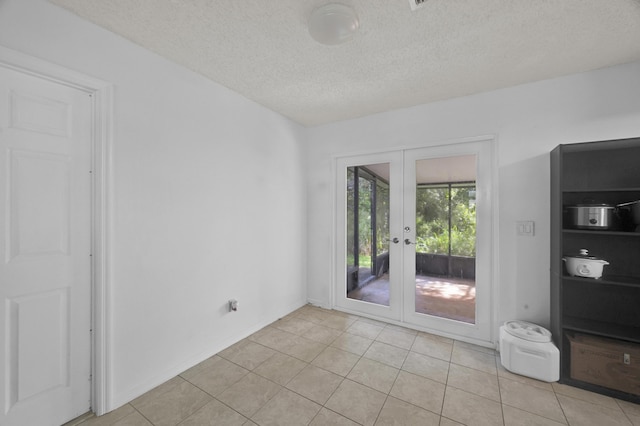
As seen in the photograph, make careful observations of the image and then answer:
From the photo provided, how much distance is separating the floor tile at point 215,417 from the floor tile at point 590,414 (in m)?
2.13

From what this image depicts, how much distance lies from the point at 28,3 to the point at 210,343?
263 cm

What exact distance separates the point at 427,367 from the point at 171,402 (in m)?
2.01

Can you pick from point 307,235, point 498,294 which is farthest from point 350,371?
point 307,235

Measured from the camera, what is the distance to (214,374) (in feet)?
7.02

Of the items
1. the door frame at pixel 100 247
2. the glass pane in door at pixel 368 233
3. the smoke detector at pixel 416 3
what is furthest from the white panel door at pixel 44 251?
the glass pane in door at pixel 368 233

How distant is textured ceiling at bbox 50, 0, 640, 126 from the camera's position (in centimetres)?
154

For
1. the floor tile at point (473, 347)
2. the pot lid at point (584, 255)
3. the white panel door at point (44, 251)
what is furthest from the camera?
the floor tile at point (473, 347)

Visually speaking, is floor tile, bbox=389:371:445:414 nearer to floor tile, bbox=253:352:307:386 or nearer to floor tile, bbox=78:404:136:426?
floor tile, bbox=253:352:307:386

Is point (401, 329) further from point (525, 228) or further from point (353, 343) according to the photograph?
point (525, 228)

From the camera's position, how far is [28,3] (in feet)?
4.71

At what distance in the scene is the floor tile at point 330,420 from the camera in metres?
1.64

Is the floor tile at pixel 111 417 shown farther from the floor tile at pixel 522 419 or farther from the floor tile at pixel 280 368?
the floor tile at pixel 522 419

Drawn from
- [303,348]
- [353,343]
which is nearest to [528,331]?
[353,343]

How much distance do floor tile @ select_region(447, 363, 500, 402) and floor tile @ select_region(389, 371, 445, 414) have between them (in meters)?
0.15
